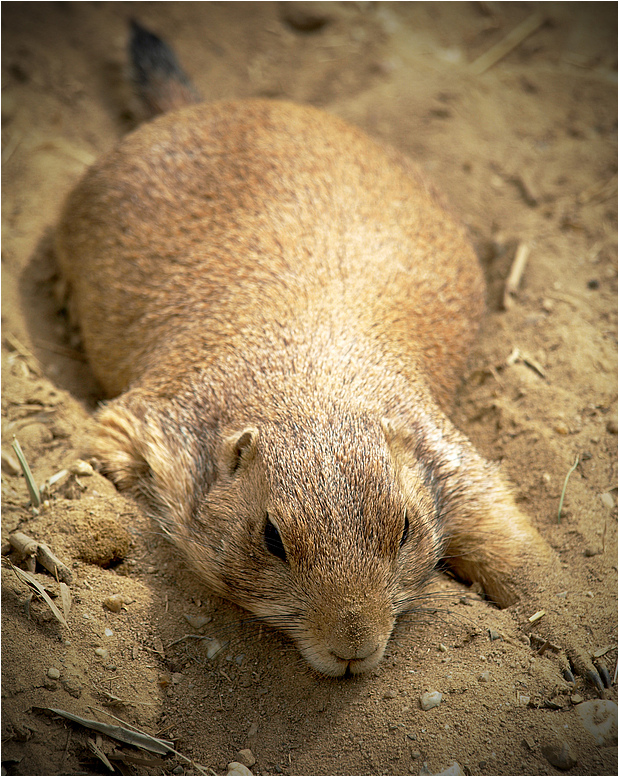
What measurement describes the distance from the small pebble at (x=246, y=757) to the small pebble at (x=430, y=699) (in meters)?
0.84

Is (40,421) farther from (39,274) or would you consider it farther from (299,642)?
(299,642)

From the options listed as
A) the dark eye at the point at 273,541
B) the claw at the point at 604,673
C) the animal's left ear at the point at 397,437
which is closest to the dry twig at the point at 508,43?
the animal's left ear at the point at 397,437

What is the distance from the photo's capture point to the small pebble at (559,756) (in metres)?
3.09

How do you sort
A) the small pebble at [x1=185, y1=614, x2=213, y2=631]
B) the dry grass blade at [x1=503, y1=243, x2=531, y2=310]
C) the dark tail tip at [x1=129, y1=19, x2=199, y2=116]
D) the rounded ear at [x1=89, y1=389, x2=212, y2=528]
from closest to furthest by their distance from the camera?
the small pebble at [x1=185, y1=614, x2=213, y2=631]
the rounded ear at [x1=89, y1=389, x2=212, y2=528]
the dry grass blade at [x1=503, y1=243, x2=531, y2=310]
the dark tail tip at [x1=129, y1=19, x2=199, y2=116]

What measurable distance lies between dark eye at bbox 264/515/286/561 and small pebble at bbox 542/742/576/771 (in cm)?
149

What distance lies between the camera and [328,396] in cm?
371

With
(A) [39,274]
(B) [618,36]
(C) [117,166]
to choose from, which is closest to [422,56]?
(B) [618,36]

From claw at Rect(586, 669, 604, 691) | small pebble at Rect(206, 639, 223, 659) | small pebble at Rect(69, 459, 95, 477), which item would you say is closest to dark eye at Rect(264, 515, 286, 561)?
small pebble at Rect(206, 639, 223, 659)

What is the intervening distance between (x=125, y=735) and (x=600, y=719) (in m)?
2.22

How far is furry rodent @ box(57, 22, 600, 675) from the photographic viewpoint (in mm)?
3287

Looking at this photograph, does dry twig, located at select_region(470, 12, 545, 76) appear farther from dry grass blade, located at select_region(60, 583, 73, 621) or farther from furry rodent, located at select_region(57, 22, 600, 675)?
dry grass blade, located at select_region(60, 583, 73, 621)

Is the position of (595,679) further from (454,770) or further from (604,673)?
(454,770)

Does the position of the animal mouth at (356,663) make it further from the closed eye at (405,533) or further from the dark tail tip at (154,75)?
the dark tail tip at (154,75)

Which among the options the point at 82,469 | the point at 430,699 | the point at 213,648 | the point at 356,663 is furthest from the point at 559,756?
the point at 82,469
